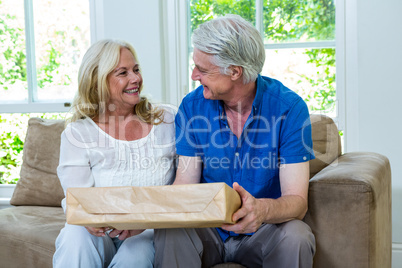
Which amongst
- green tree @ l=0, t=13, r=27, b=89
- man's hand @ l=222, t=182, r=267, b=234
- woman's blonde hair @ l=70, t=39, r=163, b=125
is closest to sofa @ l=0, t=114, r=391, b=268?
man's hand @ l=222, t=182, r=267, b=234

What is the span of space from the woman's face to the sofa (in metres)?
0.64

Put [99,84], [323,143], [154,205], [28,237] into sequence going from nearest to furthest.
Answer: [154,205], [99,84], [28,237], [323,143]

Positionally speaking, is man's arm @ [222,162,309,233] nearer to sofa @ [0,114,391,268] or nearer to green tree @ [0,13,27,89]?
sofa @ [0,114,391,268]

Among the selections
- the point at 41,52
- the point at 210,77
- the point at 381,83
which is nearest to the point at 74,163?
the point at 210,77

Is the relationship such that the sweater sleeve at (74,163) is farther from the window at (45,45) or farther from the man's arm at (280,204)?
the window at (45,45)

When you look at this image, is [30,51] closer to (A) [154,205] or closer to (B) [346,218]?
(A) [154,205]

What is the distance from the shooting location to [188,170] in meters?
1.71

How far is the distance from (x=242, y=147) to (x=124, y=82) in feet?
1.68

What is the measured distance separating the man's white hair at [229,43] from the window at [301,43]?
1209 millimetres

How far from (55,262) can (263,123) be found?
2.76ft

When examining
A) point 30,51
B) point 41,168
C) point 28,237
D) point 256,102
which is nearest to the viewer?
point 256,102

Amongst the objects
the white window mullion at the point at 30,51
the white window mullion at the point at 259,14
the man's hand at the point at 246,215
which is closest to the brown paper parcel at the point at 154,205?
the man's hand at the point at 246,215

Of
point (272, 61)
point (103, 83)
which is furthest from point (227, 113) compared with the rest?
point (272, 61)

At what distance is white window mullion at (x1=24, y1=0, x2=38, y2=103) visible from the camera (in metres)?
3.22
